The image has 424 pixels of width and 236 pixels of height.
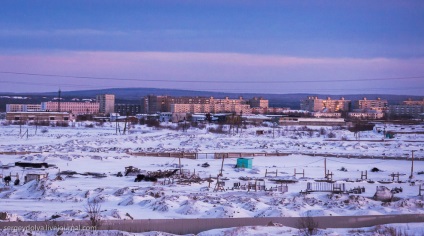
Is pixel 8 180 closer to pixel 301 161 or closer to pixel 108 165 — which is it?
pixel 108 165

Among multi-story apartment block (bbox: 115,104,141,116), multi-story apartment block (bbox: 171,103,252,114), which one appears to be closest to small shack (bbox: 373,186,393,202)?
multi-story apartment block (bbox: 115,104,141,116)

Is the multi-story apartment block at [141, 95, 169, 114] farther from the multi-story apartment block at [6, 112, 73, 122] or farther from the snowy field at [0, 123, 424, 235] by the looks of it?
the snowy field at [0, 123, 424, 235]

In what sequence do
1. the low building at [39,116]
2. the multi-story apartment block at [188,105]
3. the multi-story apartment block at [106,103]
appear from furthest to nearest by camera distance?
the multi-story apartment block at [106,103], the multi-story apartment block at [188,105], the low building at [39,116]

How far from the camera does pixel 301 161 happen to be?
105ft

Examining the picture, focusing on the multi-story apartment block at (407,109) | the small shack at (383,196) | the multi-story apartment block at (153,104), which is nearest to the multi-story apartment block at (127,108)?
the multi-story apartment block at (153,104)

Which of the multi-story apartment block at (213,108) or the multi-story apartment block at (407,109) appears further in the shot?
the multi-story apartment block at (213,108)

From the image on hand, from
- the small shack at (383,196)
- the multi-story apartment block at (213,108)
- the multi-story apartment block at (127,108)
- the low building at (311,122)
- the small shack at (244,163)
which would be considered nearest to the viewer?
the small shack at (383,196)

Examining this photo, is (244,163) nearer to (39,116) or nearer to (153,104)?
(39,116)

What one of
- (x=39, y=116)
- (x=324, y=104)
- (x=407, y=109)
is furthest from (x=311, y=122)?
(x=324, y=104)

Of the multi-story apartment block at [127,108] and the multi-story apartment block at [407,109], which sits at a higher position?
the multi-story apartment block at [407,109]

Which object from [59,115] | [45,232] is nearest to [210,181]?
[45,232]

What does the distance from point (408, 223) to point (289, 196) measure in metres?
5.04

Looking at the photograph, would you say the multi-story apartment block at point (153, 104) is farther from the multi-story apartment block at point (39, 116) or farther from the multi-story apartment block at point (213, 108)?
the multi-story apartment block at point (39, 116)

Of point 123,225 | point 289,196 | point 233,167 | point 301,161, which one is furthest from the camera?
point 301,161
